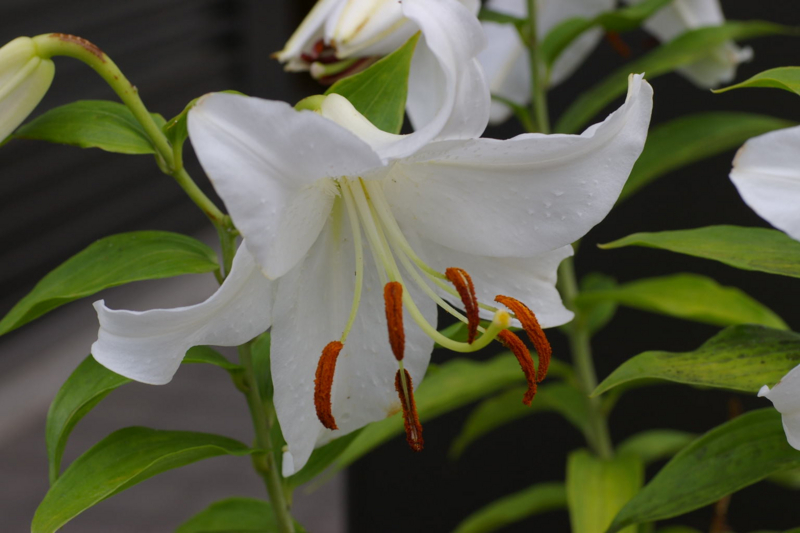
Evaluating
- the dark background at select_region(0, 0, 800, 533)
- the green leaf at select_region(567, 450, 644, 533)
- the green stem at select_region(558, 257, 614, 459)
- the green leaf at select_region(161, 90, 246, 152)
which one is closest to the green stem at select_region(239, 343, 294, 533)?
the green leaf at select_region(161, 90, 246, 152)

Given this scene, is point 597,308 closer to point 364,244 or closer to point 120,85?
point 364,244

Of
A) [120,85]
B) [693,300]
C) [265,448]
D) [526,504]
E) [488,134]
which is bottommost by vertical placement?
[526,504]

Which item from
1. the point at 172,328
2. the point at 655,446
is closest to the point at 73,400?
the point at 172,328

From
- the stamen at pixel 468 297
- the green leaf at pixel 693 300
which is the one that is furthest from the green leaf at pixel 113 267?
the green leaf at pixel 693 300

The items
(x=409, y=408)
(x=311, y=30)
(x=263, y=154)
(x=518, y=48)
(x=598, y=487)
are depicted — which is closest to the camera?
(x=263, y=154)

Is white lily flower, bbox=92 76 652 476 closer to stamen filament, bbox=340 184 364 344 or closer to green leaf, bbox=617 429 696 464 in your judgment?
stamen filament, bbox=340 184 364 344

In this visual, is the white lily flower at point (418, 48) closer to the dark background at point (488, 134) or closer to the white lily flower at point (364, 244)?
the white lily flower at point (364, 244)

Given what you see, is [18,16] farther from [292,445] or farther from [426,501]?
[292,445]
